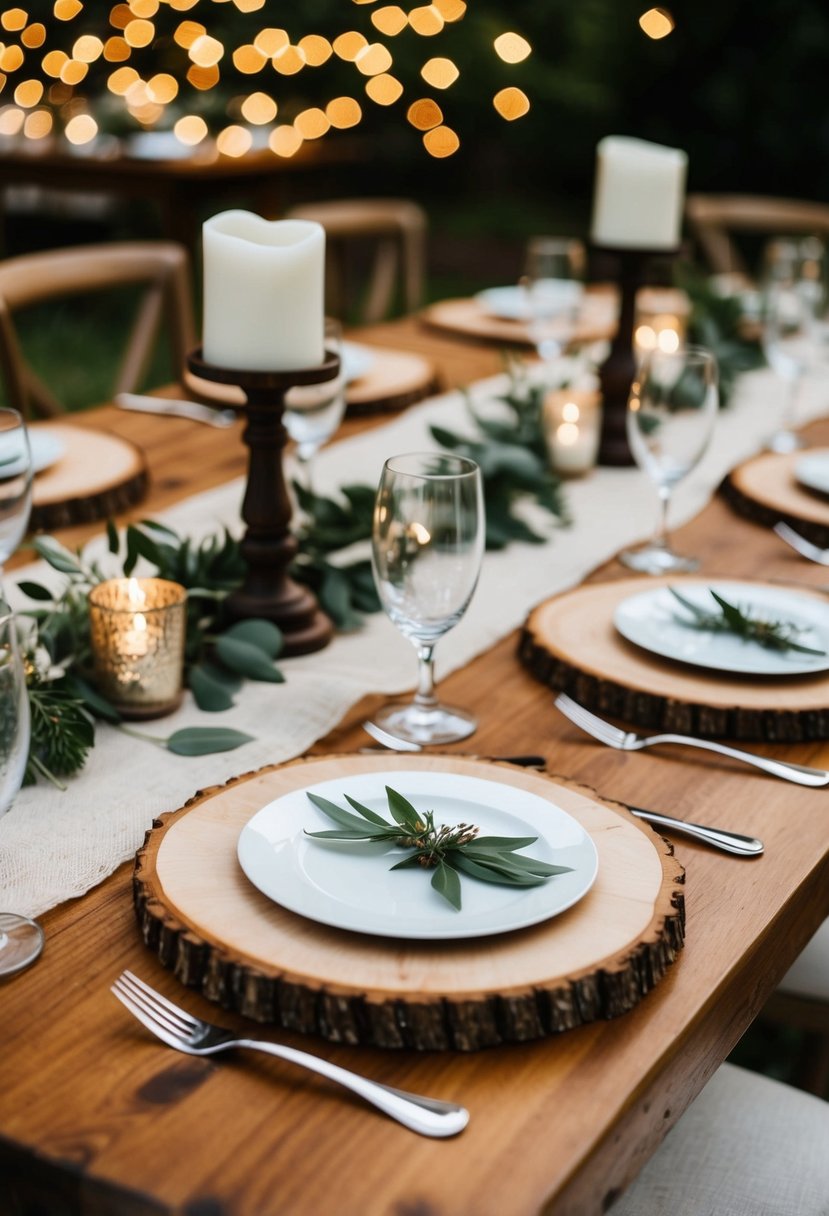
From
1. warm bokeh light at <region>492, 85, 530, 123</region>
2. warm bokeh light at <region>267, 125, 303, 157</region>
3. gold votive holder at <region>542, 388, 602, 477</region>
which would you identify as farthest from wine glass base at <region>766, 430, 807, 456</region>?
warm bokeh light at <region>492, 85, 530, 123</region>

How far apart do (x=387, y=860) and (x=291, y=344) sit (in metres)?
0.50

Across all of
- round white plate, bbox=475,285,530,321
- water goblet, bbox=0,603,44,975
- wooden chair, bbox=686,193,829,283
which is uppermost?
wooden chair, bbox=686,193,829,283

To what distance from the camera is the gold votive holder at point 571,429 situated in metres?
1.66

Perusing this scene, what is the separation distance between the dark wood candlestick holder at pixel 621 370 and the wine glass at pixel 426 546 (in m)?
0.83

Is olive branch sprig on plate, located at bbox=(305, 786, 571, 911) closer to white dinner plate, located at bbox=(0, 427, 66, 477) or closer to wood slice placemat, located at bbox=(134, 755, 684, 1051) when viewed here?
wood slice placemat, located at bbox=(134, 755, 684, 1051)

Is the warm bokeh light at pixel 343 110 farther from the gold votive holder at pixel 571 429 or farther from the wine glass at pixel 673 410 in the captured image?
the wine glass at pixel 673 410

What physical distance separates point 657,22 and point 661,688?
5758 mm

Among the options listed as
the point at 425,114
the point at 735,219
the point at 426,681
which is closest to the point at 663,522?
the point at 426,681

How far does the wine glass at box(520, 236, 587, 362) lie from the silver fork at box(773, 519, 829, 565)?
0.69 m

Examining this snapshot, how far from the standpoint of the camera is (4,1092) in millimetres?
630

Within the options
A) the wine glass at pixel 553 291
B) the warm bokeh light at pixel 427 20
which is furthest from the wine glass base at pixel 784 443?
the warm bokeh light at pixel 427 20

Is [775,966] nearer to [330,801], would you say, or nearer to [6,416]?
[330,801]

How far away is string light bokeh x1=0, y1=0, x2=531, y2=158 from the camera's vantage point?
6066 mm

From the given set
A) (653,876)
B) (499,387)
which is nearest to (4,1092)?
(653,876)
